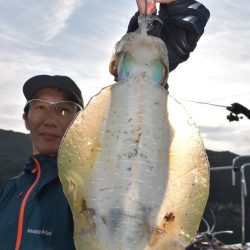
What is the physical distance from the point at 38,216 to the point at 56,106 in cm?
91

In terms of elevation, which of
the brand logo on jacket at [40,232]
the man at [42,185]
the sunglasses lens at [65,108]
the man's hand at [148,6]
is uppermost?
the man's hand at [148,6]

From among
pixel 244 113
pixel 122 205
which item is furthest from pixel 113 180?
pixel 244 113

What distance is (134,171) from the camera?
210 centimetres

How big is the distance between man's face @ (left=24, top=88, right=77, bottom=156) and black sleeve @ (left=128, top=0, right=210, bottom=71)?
99 cm

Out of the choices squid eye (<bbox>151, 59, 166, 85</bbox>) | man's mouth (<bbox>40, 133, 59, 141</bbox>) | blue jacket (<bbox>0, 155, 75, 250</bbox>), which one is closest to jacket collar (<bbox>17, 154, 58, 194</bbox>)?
blue jacket (<bbox>0, 155, 75, 250</bbox>)

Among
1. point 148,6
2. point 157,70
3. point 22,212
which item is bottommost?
point 22,212

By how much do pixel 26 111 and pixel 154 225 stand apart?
2.05m

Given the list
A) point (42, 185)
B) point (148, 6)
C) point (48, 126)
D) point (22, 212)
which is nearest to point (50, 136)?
point (48, 126)

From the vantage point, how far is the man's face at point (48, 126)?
357 cm

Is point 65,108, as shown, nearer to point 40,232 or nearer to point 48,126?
point 48,126

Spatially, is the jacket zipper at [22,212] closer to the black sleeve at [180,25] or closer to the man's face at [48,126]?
the man's face at [48,126]

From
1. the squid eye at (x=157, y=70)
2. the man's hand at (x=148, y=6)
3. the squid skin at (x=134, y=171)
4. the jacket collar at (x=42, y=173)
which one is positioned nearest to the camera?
the squid skin at (x=134, y=171)

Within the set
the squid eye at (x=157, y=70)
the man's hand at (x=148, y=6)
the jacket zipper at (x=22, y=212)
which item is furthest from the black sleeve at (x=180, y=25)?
the jacket zipper at (x=22, y=212)

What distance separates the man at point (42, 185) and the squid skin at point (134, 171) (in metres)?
0.99
